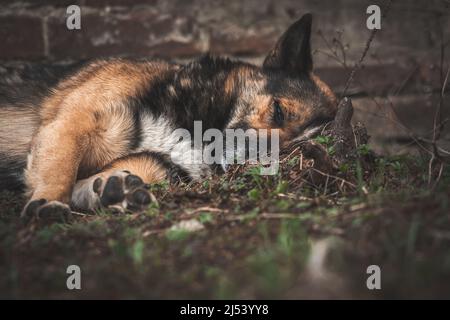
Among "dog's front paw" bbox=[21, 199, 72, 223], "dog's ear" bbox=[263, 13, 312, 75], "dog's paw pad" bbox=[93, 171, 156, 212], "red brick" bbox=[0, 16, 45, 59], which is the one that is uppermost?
"red brick" bbox=[0, 16, 45, 59]

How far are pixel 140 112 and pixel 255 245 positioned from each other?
1776mm

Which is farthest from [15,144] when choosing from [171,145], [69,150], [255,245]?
[255,245]

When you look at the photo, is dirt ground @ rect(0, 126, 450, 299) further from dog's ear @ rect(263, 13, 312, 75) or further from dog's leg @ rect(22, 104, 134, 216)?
dog's ear @ rect(263, 13, 312, 75)

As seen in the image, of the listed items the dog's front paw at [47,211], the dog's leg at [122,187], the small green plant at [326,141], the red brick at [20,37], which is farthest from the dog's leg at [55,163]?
the small green plant at [326,141]

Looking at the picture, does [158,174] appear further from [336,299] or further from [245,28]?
[336,299]

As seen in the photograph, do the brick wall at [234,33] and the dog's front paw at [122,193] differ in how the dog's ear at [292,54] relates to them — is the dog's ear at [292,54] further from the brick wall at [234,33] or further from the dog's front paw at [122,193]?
the dog's front paw at [122,193]

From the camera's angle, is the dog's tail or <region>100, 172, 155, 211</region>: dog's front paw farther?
the dog's tail

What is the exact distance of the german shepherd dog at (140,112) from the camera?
3.40 meters

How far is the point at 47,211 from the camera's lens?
115 inches

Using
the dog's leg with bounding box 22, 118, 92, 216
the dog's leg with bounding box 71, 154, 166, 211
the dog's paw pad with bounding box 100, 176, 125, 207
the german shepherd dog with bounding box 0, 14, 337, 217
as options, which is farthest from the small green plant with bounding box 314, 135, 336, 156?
the dog's leg with bounding box 22, 118, 92, 216

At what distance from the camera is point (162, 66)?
4020 millimetres

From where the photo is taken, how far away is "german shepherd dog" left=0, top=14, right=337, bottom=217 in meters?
3.40

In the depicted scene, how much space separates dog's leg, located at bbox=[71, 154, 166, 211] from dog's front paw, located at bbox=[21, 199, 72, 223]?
0.75ft

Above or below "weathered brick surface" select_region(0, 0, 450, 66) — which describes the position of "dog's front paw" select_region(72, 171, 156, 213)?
below
